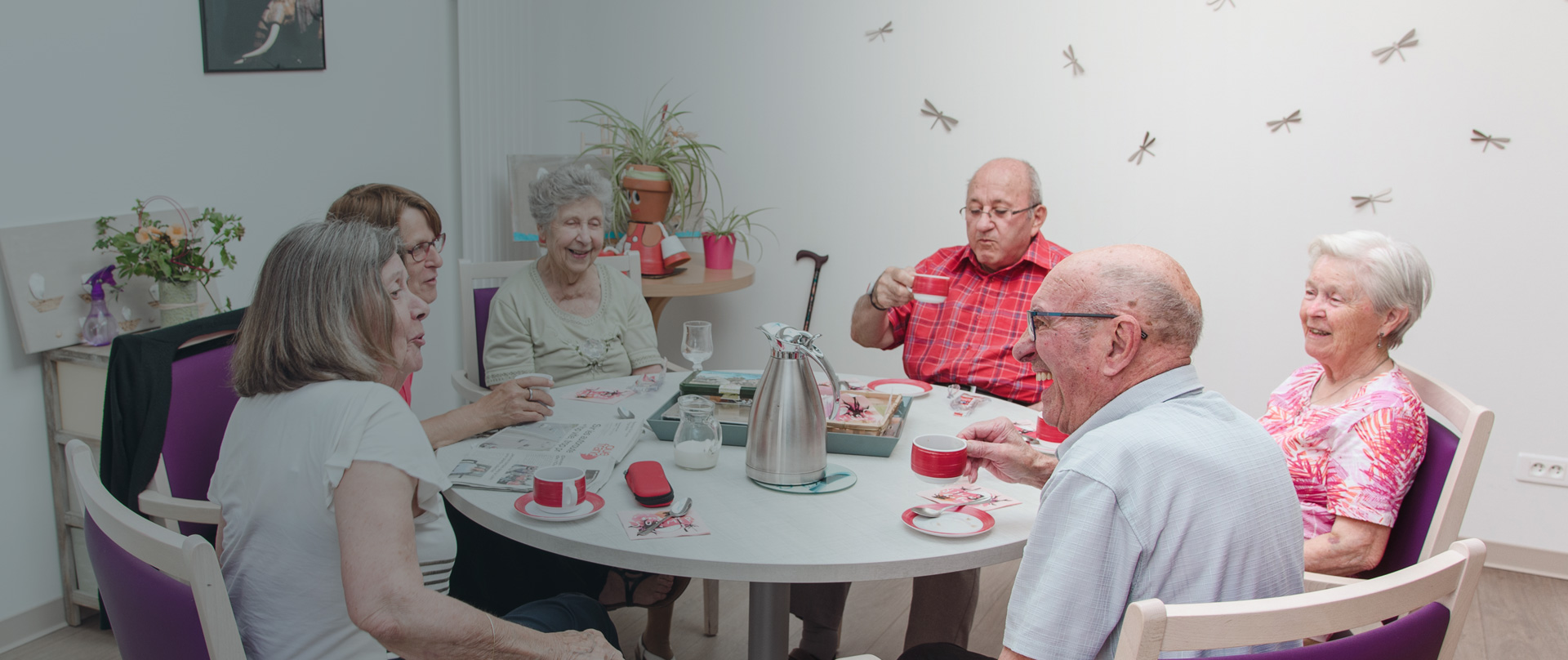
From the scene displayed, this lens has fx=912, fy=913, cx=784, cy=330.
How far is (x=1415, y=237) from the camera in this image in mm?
2994

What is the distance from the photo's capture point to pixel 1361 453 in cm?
161

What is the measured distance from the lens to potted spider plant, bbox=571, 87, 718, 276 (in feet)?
11.6

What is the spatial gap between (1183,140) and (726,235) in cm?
173

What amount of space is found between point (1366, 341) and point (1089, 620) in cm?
111

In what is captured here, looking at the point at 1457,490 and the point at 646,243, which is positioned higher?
the point at 646,243

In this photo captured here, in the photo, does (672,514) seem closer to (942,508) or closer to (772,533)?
(772,533)

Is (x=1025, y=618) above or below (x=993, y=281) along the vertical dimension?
below

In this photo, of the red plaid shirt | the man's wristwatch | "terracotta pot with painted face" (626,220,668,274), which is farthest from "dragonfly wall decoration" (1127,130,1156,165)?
"terracotta pot with painted face" (626,220,668,274)

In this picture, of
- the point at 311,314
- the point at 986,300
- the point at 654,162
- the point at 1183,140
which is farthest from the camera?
the point at 654,162

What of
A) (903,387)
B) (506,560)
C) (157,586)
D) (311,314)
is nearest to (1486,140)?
(903,387)

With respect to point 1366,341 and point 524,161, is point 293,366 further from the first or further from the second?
point 524,161

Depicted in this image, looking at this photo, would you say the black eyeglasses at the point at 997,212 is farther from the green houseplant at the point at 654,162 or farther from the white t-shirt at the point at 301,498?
the white t-shirt at the point at 301,498

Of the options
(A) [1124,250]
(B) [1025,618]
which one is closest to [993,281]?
(A) [1124,250]

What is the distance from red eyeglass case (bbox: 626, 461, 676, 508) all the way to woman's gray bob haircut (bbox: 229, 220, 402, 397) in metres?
0.44
